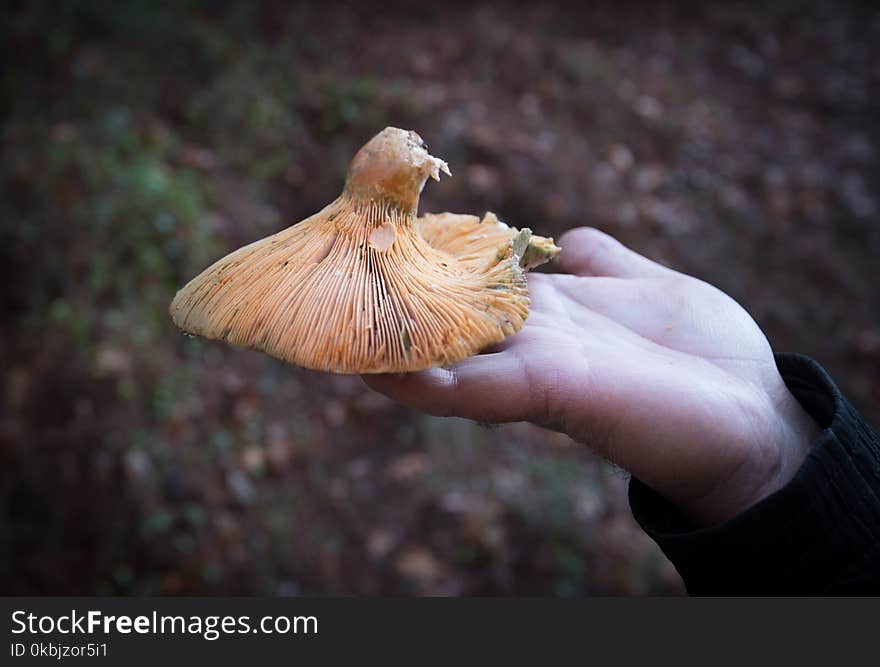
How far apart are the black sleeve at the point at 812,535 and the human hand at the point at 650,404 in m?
0.15

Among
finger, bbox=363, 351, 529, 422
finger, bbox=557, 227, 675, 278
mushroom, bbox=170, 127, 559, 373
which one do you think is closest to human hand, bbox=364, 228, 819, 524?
finger, bbox=363, 351, 529, 422

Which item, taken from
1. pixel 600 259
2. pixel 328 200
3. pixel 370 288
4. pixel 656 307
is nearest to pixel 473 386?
pixel 370 288

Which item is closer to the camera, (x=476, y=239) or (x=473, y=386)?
(x=473, y=386)

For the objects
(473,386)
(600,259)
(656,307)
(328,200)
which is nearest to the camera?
(473,386)

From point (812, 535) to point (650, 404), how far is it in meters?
0.41

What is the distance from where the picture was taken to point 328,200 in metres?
4.47

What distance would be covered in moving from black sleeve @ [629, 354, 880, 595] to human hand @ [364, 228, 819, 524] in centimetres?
15

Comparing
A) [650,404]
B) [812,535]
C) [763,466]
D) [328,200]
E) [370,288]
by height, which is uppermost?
[328,200]

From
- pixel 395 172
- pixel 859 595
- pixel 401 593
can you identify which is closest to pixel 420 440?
pixel 401 593

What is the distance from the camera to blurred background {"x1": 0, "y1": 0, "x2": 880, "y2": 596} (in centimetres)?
312

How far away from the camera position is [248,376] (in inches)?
144

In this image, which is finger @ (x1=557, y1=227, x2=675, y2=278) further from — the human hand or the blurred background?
the blurred background

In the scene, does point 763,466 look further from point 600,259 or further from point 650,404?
point 600,259

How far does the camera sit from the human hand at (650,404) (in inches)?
64.1
